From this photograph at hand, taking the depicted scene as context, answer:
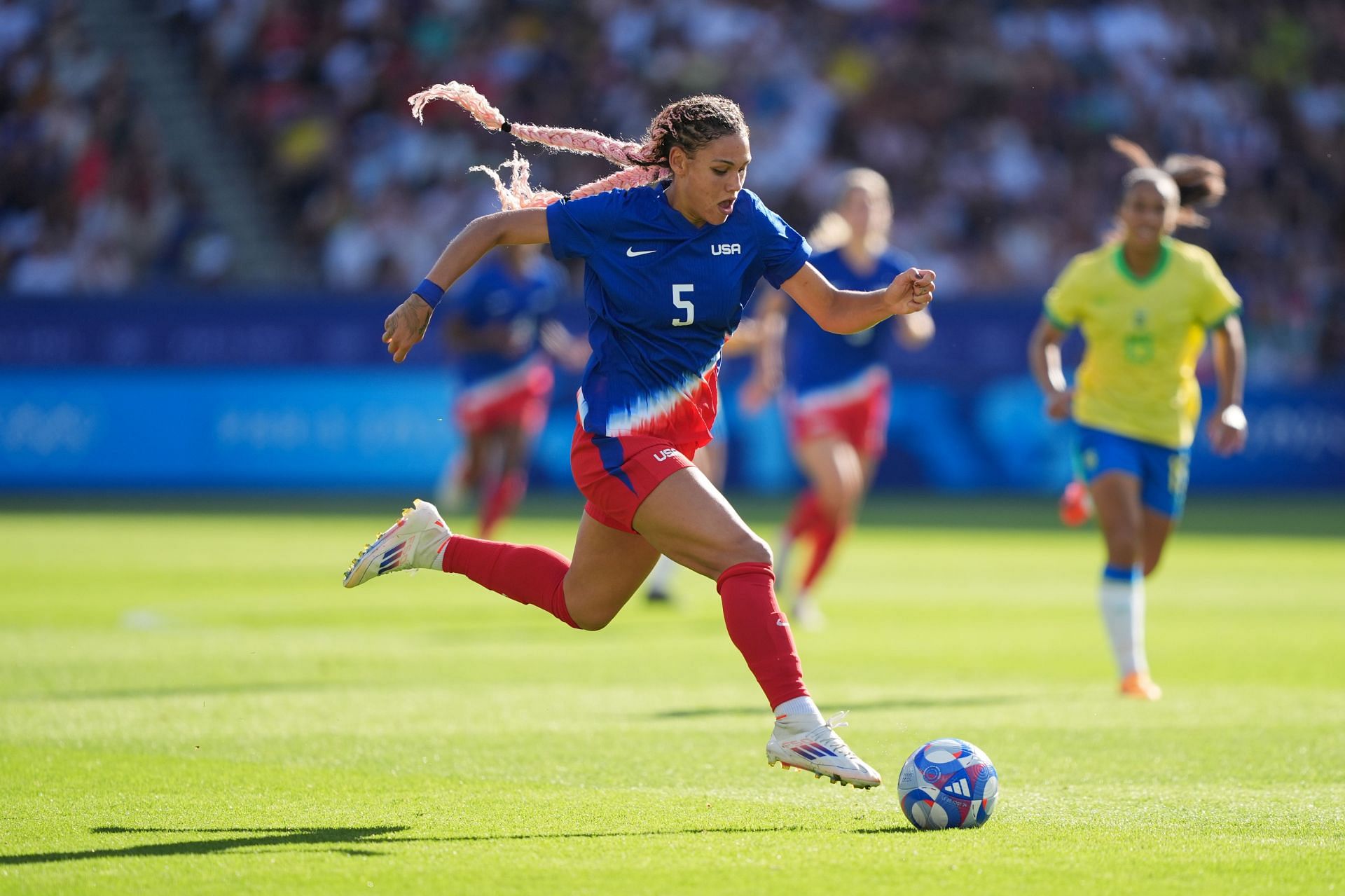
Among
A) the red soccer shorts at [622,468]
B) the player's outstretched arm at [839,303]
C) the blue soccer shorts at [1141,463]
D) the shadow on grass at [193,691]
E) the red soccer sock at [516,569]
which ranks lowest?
the shadow on grass at [193,691]

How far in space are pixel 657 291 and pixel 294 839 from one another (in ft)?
7.00

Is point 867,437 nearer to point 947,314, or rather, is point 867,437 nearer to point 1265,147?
point 947,314

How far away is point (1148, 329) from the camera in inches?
375

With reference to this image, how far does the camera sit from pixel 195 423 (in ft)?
76.5

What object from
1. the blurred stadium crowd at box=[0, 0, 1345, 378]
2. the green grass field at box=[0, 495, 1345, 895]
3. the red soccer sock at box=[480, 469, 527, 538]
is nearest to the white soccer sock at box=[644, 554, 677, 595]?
the green grass field at box=[0, 495, 1345, 895]

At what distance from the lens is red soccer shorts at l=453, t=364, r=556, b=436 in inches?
626

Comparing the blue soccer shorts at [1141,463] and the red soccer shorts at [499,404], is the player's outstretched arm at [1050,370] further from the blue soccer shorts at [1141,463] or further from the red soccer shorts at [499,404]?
the red soccer shorts at [499,404]

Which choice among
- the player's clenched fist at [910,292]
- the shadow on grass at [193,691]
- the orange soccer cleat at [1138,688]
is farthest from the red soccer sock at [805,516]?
the player's clenched fist at [910,292]

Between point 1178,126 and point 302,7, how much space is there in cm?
1253

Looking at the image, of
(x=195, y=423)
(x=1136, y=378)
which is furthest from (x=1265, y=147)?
(x=1136, y=378)

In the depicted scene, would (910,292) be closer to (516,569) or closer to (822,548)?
(516,569)

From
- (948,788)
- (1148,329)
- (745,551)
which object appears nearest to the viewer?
(948,788)

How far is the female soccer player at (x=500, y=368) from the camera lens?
1539cm

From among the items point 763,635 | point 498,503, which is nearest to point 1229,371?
point 763,635
